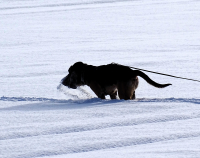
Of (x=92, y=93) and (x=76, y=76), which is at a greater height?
(x=76, y=76)

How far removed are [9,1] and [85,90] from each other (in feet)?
58.8

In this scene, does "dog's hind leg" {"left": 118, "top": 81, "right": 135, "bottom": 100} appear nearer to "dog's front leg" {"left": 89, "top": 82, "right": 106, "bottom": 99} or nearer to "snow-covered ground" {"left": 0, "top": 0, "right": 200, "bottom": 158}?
"snow-covered ground" {"left": 0, "top": 0, "right": 200, "bottom": 158}

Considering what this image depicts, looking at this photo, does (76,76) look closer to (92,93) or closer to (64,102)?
(64,102)

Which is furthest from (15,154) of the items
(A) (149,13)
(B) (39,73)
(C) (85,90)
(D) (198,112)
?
(A) (149,13)

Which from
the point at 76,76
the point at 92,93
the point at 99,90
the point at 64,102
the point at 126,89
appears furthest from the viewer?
the point at 92,93

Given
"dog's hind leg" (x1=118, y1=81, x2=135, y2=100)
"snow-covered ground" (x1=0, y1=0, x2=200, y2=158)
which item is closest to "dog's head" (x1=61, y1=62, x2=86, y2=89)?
"snow-covered ground" (x1=0, y1=0, x2=200, y2=158)

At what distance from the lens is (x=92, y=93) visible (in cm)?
625

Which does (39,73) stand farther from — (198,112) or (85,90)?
(198,112)

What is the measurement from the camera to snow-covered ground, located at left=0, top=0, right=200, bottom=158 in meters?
3.54

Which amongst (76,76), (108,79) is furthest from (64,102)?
(108,79)

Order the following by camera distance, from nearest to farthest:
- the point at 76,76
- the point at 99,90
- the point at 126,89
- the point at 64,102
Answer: the point at 126,89, the point at 64,102, the point at 99,90, the point at 76,76

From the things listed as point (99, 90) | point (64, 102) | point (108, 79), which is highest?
point (108, 79)

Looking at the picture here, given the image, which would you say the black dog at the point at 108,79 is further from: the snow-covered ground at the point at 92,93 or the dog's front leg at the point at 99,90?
the snow-covered ground at the point at 92,93

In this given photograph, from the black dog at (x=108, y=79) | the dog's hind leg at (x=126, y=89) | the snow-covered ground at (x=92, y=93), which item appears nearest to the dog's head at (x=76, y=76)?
the black dog at (x=108, y=79)
